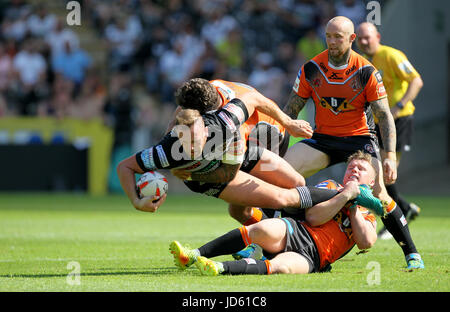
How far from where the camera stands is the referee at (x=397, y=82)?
9.97 m

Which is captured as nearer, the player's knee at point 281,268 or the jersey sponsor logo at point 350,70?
the player's knee at point 281,268

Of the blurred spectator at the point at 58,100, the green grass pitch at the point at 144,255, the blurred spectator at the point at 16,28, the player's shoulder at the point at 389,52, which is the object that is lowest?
the green grass pitch at the point at 144,255

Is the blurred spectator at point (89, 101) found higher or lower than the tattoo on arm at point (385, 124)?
higher

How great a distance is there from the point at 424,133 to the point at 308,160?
39.1 ft

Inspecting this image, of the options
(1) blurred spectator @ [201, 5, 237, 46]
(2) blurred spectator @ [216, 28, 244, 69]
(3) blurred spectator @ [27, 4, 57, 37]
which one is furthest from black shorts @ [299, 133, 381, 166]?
(3) blurred spectator @ [27, 4, 57, 37]

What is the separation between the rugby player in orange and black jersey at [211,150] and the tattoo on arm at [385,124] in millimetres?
1614

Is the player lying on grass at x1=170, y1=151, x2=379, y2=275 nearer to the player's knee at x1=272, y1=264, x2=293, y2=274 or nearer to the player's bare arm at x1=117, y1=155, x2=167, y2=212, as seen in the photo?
the player's knee at x1=272, y1=264, x2=293, y2=274

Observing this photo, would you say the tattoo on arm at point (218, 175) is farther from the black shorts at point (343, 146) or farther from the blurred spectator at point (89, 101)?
the blurred spectator at point (89, 101)

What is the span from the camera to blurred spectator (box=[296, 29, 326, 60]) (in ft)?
60.4

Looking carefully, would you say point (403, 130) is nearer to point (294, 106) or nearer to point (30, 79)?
point (294, 106)

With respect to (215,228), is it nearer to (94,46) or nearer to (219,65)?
(219,65)

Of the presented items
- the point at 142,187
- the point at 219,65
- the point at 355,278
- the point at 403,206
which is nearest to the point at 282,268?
the point at 355,278

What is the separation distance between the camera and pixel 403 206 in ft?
32.8

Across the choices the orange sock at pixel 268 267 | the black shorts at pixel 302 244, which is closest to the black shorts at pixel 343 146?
the black shorts at pixel 302 244
